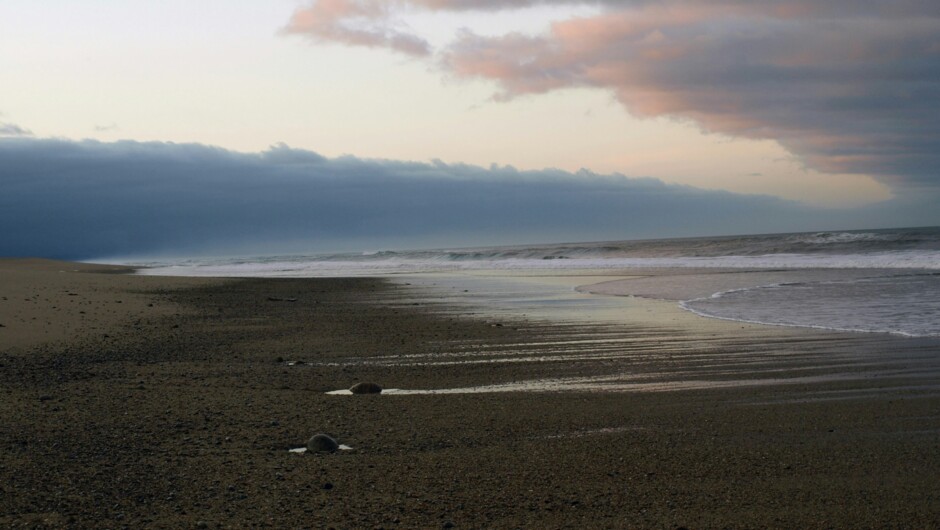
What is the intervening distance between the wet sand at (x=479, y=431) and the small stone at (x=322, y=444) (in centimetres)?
14

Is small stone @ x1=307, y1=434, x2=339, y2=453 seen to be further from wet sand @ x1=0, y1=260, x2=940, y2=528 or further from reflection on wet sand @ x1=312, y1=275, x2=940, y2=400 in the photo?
reflection on wet sand @ x1=312, y1=275, x2=940, y2=400

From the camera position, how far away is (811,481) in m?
4.55

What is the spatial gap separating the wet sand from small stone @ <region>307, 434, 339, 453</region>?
14 cm

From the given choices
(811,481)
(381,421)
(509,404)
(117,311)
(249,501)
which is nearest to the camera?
(249,501)

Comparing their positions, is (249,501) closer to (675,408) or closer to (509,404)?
(509,404)

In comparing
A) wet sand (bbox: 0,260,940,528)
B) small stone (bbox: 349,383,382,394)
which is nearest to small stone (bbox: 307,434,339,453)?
wet sand (bbox: 0,260,940,528)

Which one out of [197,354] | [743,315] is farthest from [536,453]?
[743,315]

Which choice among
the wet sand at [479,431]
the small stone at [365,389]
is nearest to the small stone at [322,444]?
the wet sand at [479,431]

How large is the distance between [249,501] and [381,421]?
214cm

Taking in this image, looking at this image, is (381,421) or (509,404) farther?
(509,404)

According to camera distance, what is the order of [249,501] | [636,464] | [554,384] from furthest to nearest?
[554,384] < [636,464] < [249,501]

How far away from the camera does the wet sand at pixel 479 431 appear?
13.6 ft

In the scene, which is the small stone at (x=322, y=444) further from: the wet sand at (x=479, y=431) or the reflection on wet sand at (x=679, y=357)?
the reflection on wet sand at (x=679, y=357)

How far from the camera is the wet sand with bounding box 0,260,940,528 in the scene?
13.6 feet
